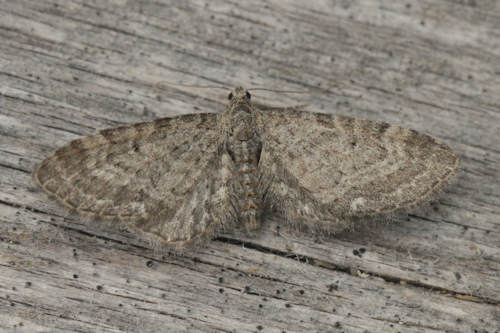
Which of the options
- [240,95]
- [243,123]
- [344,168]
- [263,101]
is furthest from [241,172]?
[263,101]

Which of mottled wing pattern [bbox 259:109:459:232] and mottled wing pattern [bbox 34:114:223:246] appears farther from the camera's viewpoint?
mottled wing pattern [bbox 259:109:459:232]

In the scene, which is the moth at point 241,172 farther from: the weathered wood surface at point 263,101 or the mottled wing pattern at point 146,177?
the weathered wood surface at point 263,101

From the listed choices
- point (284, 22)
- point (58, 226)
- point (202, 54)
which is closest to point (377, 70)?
point (284, 22)

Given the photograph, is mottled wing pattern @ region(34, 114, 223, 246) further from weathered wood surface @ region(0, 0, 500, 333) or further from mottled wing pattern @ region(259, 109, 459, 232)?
mottled wing pattern @ region(259, 109, 459, 232)

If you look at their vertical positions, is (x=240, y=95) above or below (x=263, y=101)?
below

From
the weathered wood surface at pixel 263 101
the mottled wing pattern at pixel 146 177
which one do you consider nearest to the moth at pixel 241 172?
the mottled wing pattern at pixel 146 177

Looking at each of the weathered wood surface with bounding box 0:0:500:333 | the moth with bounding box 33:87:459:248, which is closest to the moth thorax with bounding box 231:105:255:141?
the moth with bounding box 33:87:459:248

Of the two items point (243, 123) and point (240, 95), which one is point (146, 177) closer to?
point (243, 123)
